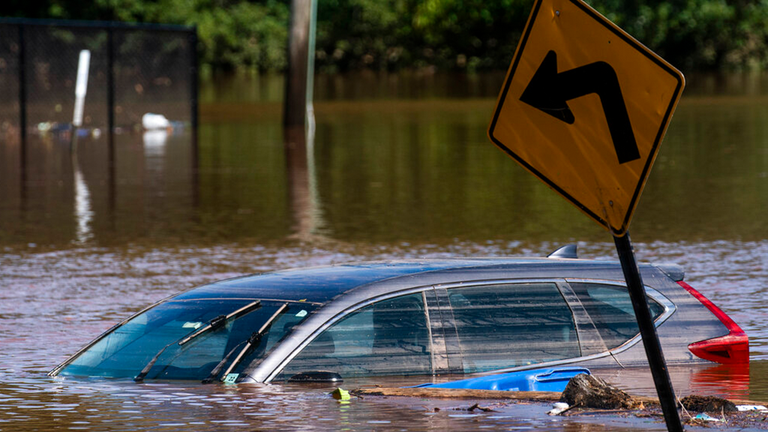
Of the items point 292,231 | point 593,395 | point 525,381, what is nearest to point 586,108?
point 593,395

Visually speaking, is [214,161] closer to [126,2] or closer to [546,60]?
[546,60]

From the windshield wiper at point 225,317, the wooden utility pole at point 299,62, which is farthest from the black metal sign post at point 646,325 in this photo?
the wooden utility pole at point 299,62

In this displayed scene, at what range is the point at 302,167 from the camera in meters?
24.4

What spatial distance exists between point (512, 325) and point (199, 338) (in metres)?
1.42

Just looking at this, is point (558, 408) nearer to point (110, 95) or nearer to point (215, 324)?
point (215, 324)

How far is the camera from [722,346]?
7.22 m

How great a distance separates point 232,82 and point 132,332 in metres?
56.0

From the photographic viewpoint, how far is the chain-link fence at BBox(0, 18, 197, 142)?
30219 mm

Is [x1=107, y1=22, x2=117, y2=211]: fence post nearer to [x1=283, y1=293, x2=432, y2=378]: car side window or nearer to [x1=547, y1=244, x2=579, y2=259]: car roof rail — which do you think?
[x1=547, y1=244, x2=579, y2=259]: car roof rail

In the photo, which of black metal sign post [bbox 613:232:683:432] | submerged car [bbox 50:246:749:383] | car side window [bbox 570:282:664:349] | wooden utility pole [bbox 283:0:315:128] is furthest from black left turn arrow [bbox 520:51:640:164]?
wooden utility pole [bbox 283:0:315:128]

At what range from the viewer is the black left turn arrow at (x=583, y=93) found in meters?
4.72

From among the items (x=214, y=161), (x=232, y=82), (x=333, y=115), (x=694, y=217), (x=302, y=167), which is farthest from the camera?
Answer: (x=232, y=82)

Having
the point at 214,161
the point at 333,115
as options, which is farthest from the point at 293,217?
the point at 333,115

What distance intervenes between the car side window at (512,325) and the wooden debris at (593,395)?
0.36 meters
